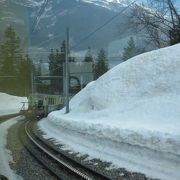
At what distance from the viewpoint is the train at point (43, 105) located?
123ft

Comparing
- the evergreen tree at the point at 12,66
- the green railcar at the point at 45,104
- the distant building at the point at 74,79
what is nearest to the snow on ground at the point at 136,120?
the green railcar at the point at 45,104

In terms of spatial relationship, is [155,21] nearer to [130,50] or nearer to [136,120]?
[130,50]

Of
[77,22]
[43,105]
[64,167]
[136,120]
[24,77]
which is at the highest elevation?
[77,22]

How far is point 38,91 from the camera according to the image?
49719 millimetres

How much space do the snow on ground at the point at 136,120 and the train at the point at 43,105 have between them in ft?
48.1

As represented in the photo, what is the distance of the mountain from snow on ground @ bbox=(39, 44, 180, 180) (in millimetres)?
10419

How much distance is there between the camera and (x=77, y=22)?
40.2 m

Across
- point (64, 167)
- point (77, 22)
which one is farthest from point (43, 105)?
point (64, 167)

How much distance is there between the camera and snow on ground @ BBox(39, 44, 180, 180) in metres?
10.1

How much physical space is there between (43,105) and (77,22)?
386 inches

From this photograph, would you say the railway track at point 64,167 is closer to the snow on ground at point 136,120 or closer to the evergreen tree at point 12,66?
the snow on ground at point 136,120

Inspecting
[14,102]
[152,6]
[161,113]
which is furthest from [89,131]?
[14,102]

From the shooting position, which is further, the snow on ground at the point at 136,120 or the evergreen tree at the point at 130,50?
the evergreen tree at the point at 130,50

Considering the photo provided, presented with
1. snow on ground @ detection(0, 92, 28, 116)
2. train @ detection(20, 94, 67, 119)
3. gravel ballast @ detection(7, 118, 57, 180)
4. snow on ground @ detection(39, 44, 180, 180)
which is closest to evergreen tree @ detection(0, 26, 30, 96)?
snow on ground @ detection(0, 92, 28, 116)
